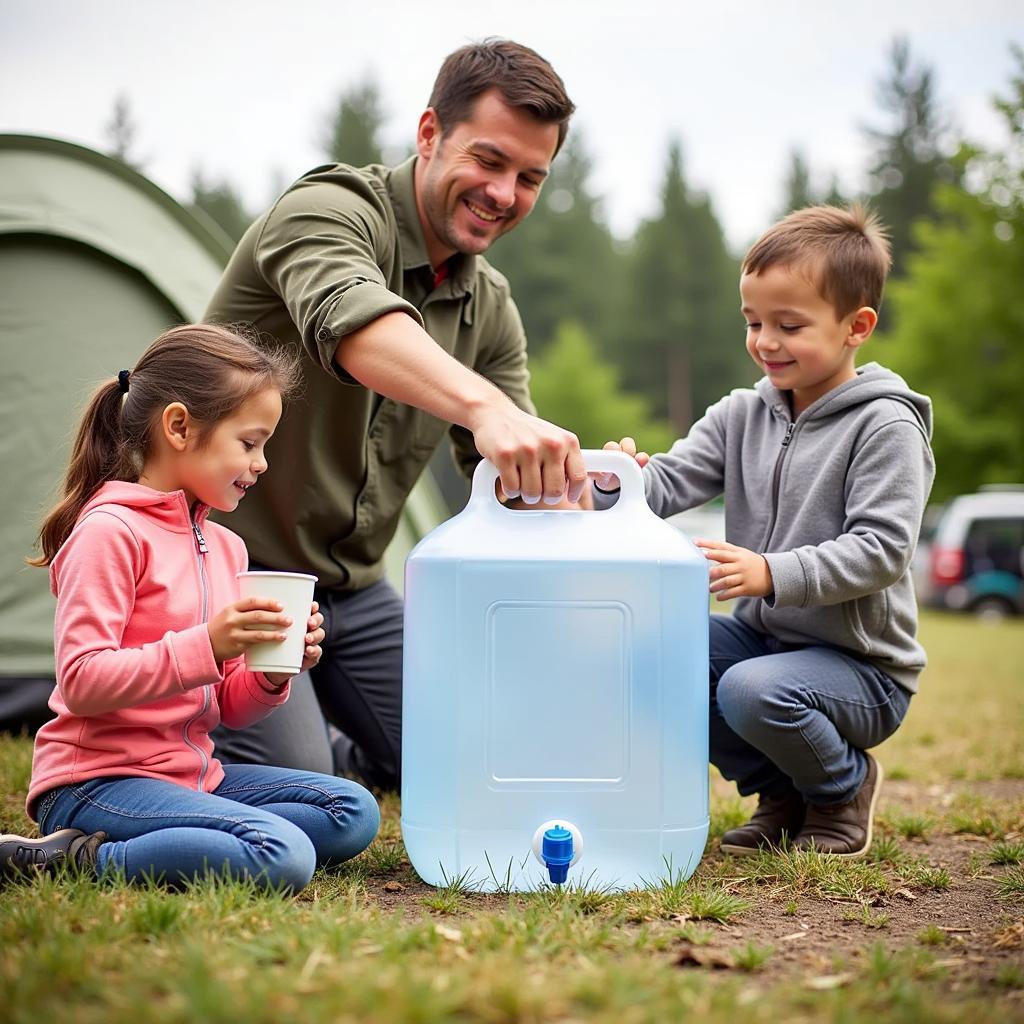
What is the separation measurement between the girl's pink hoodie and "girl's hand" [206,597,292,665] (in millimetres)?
29

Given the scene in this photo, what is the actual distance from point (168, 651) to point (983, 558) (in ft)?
43.6

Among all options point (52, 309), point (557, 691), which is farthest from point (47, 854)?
point (52, 309)

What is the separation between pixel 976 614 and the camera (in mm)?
13867

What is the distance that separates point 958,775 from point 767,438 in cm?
172

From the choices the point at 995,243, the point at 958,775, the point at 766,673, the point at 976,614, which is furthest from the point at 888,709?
the point at 995,243

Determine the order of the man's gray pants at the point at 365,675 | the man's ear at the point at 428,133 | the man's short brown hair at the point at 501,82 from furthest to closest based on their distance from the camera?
1. the man's gray pants at the point at 365,675
2. the man's ear at the point at 428,133
3. the man's short brown hair at the point at 501,82

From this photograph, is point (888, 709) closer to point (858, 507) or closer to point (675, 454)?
point (858, 507)

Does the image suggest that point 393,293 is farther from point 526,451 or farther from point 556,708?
point 556,708

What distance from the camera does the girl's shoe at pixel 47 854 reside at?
1.99m

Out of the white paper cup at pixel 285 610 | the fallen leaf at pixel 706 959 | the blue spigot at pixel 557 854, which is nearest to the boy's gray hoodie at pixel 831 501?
the blue spigot at pixel 557 854

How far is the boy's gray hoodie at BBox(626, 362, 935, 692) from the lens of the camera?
2.41 m

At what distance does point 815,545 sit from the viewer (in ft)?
8.23

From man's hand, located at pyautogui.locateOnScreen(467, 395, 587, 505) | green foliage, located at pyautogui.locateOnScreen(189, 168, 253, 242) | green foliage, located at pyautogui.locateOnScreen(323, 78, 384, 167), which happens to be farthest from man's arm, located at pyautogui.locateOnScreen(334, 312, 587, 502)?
green foliage, located at pyautogui.locateOnScreen(189, 168, 253, 242)

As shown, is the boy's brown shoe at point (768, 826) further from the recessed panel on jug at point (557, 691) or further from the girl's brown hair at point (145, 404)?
the girl's brown hair at point (145, 404)
